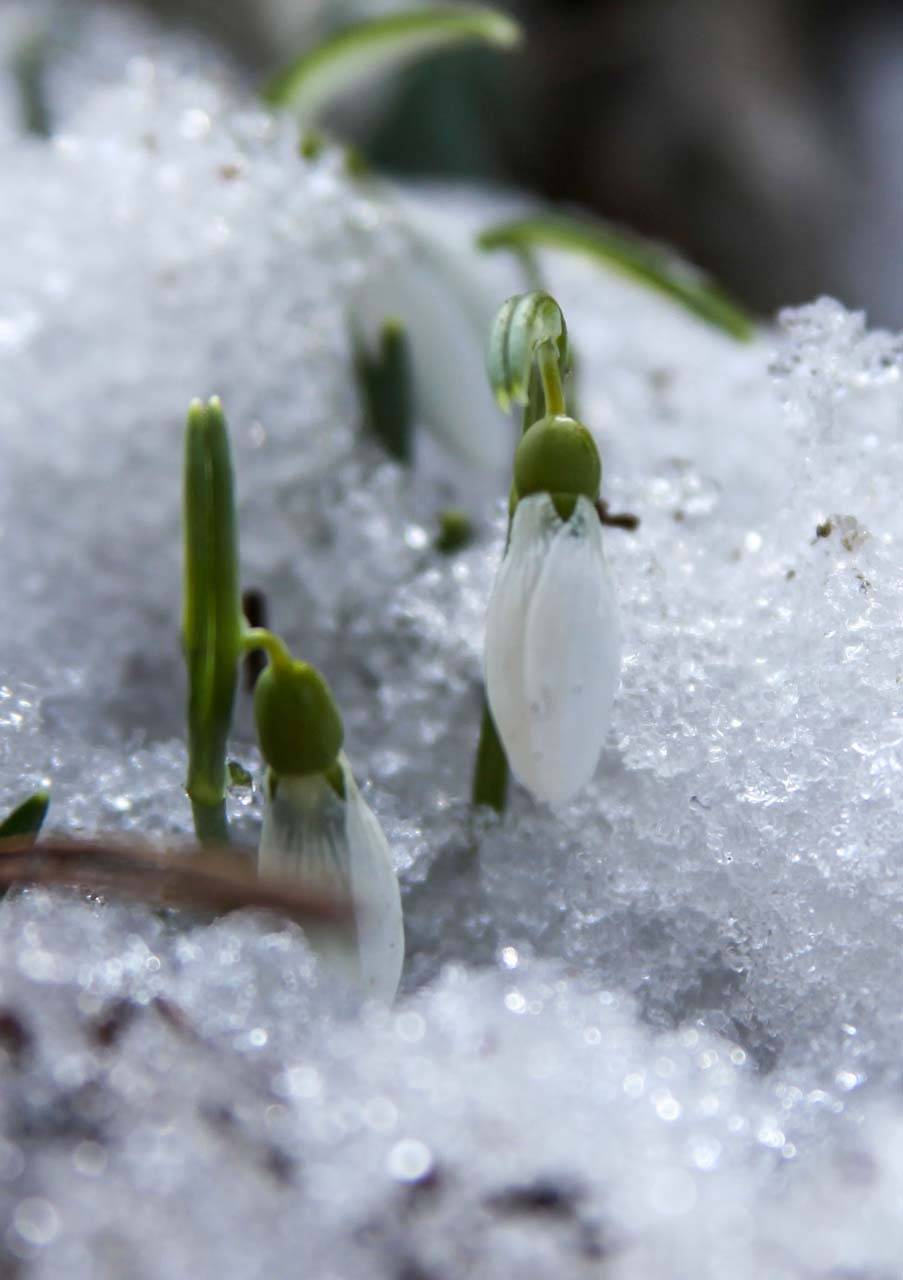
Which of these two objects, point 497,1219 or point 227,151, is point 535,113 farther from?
point 497,1219

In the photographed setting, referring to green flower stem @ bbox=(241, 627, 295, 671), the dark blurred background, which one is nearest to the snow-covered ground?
green flower stem @ bbox=(241, 627, 295, 671)

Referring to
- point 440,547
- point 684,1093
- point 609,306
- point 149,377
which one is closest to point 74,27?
point 609,306

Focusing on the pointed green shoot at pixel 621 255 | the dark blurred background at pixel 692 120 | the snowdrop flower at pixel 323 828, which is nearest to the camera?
the snowdrop flower at pixel 323 828

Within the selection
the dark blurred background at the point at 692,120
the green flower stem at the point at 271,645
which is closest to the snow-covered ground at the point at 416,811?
the green flower stem at the point at 271,645

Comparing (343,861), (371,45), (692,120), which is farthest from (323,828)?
(692,120)

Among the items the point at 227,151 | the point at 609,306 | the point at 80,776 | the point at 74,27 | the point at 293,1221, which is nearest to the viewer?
the point at 293,1221

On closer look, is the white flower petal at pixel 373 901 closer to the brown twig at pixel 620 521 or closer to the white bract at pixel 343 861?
the white bract at pixel 343 861

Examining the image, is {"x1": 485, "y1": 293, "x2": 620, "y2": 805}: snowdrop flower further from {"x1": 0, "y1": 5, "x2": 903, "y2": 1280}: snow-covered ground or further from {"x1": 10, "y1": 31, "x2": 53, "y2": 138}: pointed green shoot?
{"x1": 10, "y1": 31, "x2": 53, "y2": 138}: pointed green shoot
